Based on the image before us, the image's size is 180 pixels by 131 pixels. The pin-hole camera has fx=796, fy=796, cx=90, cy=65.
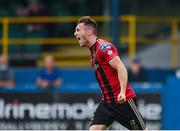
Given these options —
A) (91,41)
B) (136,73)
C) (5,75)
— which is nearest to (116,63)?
(91,41)

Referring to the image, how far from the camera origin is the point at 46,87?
16.0 m

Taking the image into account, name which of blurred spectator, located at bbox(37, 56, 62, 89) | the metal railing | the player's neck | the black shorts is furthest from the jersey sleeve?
the metal railing

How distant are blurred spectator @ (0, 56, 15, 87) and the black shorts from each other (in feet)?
23.4

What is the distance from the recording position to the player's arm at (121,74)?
9633 millimetres

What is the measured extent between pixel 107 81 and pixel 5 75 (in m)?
7.80

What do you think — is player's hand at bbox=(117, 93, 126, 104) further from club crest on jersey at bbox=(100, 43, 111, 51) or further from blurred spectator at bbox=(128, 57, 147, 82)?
blurred spectator at bbox=(128, 57, 147, 82)

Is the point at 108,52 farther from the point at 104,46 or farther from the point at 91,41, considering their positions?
the point at 91,41

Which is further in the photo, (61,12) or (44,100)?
(61,12)

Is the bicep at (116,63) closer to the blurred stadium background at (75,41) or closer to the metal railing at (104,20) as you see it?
the blurred stadium background at (75,41)

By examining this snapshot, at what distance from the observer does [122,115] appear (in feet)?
33.8

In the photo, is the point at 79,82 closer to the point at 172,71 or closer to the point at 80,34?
the point at 172,71

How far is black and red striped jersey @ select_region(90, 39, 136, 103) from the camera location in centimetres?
1008

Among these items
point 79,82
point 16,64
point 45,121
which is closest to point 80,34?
point 45,121

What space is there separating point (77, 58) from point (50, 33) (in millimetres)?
937
